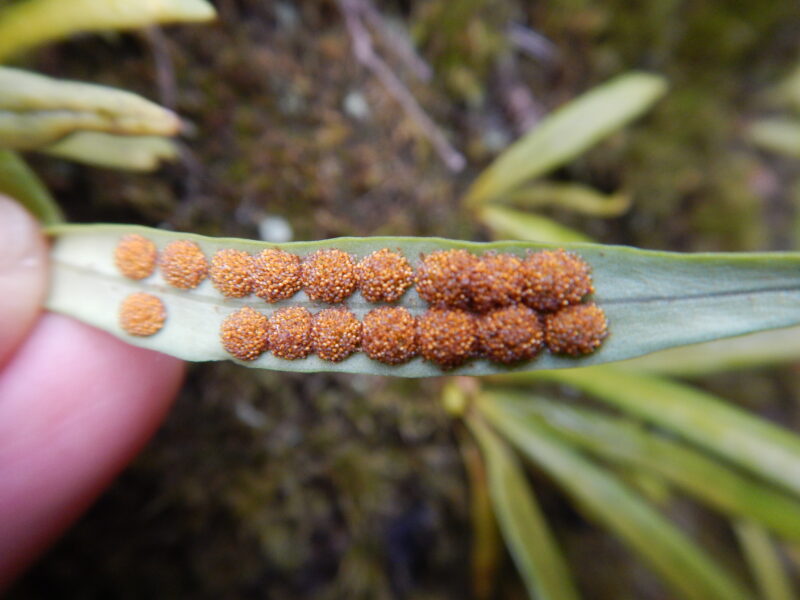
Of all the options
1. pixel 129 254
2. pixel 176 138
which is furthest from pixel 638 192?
pixel 129 254

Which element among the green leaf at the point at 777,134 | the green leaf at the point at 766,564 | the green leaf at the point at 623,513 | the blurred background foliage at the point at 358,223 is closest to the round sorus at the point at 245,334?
the blurred background foliage at the point at 358,223

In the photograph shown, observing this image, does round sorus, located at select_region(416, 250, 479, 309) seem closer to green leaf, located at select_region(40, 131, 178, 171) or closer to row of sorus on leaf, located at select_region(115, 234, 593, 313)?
row of sorus on leaf, located at select_region(115, 234, 593, 313)

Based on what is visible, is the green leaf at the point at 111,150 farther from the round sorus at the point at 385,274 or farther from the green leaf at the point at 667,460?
the green leaf at the point at 667,460

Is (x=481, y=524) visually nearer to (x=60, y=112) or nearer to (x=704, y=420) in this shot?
(x=704, y=420)

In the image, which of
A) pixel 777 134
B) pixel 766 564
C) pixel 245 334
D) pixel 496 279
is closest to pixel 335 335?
pixel 245 334

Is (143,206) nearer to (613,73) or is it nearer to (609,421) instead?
(609,421)
